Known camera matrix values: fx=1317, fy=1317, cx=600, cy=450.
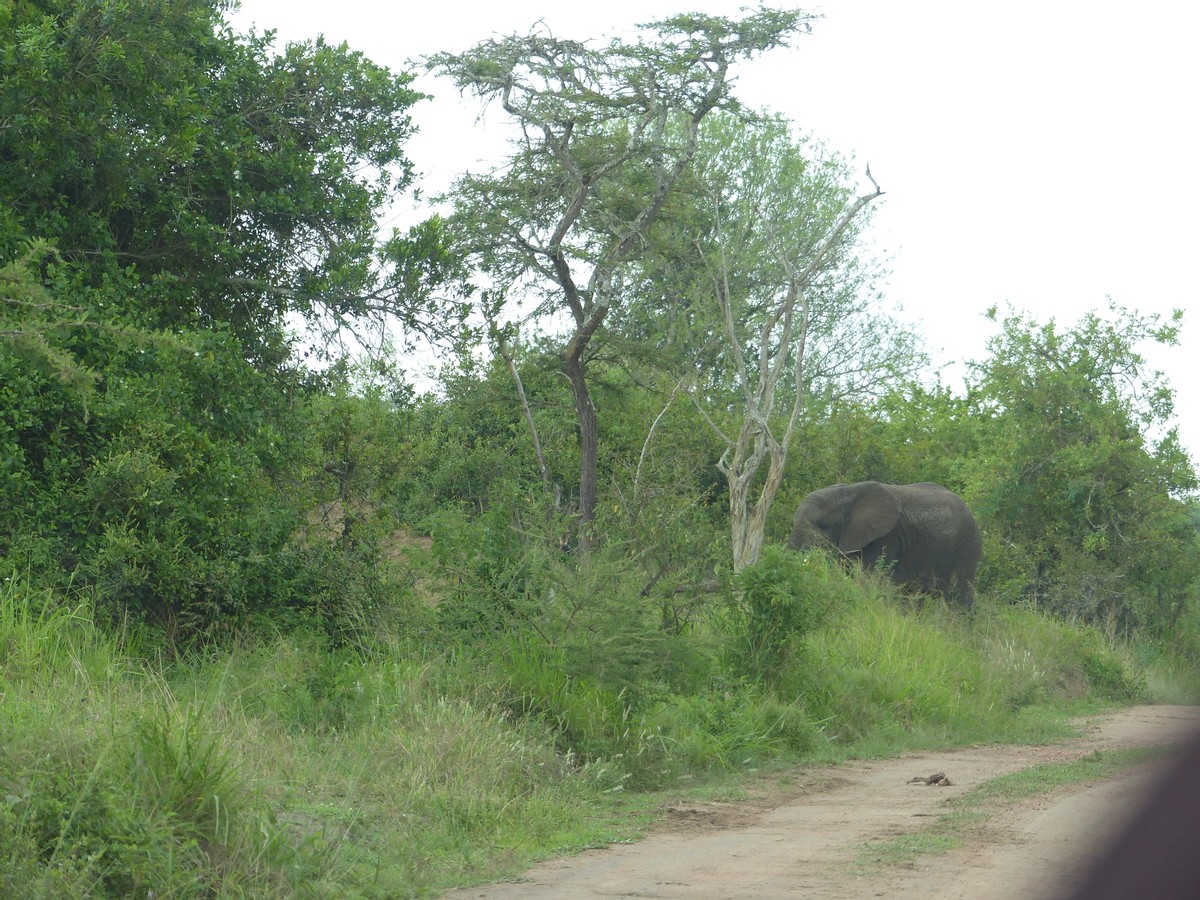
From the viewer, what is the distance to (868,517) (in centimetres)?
1980

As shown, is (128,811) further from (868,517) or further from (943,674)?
(868,517)

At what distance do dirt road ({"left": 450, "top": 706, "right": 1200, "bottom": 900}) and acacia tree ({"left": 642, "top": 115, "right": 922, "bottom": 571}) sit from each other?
36.2 feet

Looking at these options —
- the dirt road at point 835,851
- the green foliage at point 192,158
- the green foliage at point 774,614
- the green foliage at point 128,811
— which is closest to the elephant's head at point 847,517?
the green foliage at point 774,614

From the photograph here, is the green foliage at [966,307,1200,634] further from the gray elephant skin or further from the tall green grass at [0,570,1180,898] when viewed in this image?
the tall green grass at [0,570,1180,898]

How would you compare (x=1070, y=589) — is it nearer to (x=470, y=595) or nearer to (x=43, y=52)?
(x=470, y=595)

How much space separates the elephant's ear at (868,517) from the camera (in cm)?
1969

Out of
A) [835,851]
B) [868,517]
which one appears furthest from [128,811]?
[868,517]

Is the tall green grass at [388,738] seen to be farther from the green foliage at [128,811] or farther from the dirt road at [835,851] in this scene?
the dirt road at [835,851]

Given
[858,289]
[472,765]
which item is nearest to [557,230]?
[472,765]

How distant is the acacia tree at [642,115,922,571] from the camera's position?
69.1 feet

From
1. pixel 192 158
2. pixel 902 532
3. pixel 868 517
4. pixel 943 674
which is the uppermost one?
pixel 192 158

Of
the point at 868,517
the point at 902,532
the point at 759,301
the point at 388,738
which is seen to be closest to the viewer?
the point at 388,738

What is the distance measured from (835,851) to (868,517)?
1355 centimetres

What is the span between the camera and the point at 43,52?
10195 millimetres
